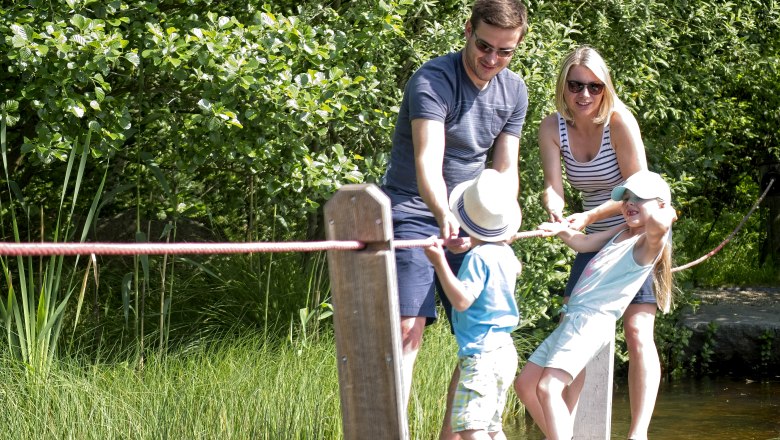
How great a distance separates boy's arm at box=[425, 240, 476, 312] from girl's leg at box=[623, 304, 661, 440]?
972 millimetres

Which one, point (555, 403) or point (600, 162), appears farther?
point (600, 162)

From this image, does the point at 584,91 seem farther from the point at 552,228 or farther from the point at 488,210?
the point at 488,210

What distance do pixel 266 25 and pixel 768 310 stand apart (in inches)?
260

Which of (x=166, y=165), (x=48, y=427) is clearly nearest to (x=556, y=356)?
(x=48, y=427)

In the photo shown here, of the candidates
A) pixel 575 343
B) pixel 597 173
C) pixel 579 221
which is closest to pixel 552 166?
pixel 597 173

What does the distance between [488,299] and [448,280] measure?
25cm

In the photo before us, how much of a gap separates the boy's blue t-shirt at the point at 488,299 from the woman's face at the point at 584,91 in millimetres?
804

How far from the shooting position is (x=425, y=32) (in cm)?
668

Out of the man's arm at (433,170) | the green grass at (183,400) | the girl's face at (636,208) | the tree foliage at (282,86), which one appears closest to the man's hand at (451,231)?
the man's arm at (433,170)

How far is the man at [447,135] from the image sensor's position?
353 centimetres

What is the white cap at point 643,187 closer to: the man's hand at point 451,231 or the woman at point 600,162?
the woman at point 600,162

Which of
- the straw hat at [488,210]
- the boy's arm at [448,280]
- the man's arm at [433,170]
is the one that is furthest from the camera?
the man's arm at [433,170]

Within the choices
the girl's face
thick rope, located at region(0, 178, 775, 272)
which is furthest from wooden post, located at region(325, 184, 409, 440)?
the girl's face

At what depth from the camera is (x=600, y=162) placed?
404 centimetres
